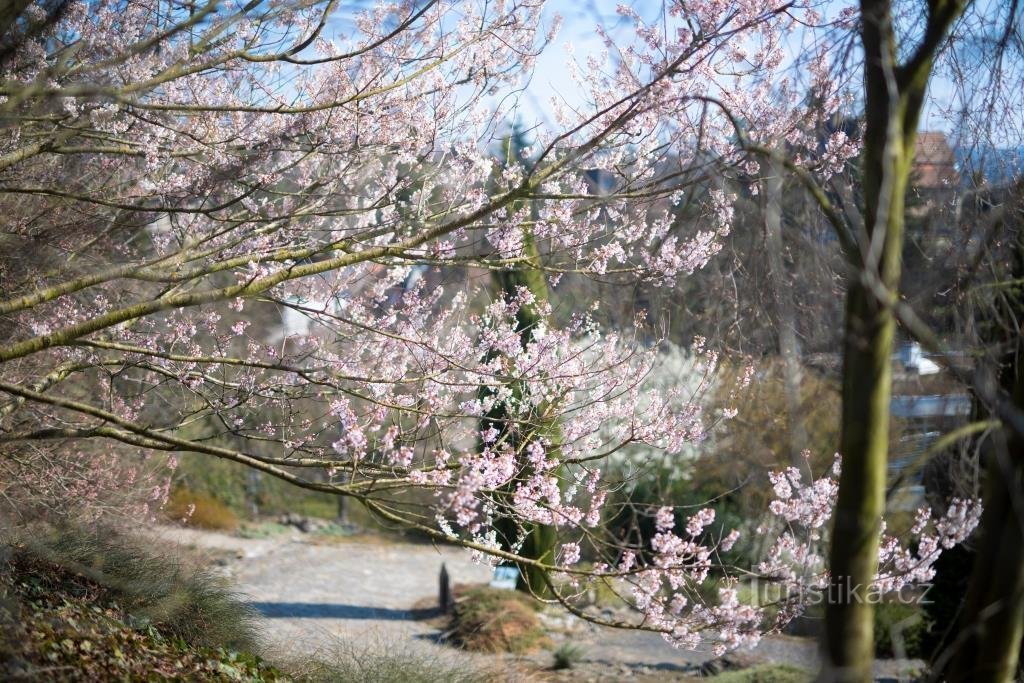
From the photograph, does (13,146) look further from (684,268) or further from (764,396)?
(764,396)

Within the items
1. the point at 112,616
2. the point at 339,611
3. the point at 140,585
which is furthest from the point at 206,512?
the point at 112,616

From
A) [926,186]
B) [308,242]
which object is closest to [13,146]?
[308,242]

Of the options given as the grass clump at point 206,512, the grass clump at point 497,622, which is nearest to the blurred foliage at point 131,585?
the grass clump at point 497,622

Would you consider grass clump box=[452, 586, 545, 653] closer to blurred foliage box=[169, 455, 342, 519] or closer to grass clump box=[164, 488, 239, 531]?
grass clump box=[164, 488, 239, 531]

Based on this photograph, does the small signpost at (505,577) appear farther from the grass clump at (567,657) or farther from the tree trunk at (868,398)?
the tree trunk at (868,398)

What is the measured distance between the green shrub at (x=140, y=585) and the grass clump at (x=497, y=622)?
3539mm

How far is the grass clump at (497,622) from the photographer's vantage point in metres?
10.5

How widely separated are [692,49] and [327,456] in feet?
8.96

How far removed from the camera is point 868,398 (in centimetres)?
281

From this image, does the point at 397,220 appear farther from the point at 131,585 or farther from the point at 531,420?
the point at 131,585

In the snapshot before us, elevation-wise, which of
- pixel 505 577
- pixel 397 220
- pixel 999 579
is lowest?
pixel 505 577

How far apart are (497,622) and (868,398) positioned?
8765 mm

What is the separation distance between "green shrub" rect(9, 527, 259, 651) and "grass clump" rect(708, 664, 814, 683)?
180 inches

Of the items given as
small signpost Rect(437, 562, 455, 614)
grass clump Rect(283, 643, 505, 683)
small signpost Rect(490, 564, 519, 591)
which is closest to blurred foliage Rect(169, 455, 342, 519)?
small signpost Rect(437, 562, 455, 614)
